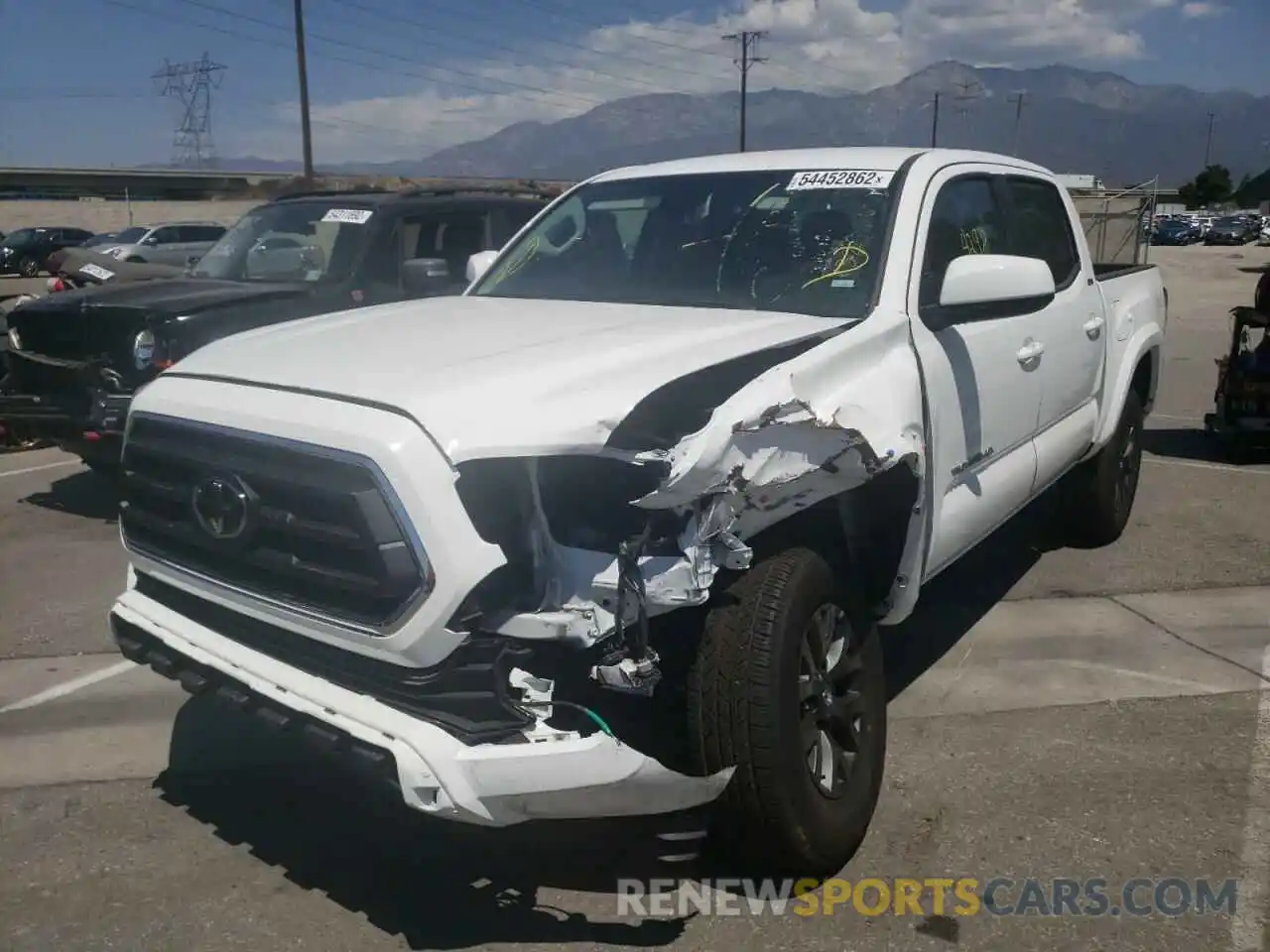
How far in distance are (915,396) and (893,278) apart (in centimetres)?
48

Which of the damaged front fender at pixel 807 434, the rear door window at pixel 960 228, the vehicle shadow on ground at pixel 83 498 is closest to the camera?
the damaged front fender at pixel 807 434

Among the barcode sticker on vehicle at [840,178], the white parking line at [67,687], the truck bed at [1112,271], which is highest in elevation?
the barcode sticker on vehicle at [840,178]

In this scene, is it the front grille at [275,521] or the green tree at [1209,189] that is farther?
the green tree at [1209,189]

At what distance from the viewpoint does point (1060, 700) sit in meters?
4.46

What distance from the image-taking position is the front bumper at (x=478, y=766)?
2586 millimetres

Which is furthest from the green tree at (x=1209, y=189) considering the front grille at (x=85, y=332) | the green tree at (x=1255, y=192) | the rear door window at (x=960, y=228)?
the front grille at (x=85, y=332)

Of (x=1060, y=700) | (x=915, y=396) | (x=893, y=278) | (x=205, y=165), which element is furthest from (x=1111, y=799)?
(x=205, y=165)

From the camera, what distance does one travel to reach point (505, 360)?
10.1 ft

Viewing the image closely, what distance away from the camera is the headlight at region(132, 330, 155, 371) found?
21.2 ft

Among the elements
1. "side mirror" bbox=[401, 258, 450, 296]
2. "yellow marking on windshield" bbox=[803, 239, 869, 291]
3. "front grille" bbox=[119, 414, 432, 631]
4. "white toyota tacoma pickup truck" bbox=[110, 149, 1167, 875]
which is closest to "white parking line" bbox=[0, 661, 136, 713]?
"white toyota tacoma pickup truck" bbox=[110, 149, 1167, 875]

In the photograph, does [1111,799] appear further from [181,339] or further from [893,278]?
[181,339]

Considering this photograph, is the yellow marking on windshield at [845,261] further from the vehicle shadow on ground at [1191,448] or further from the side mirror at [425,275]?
the vehicle shadow on ground at [1191,448]

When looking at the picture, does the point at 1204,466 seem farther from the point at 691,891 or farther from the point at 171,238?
the point at 171,238

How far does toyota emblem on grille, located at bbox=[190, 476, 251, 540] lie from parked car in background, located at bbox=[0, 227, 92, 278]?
118 feet
